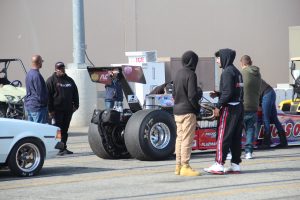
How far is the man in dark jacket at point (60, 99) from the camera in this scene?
1546 cm

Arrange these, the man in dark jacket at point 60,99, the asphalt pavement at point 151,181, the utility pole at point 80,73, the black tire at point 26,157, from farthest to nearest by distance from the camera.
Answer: the utility pole at point 80,73
the man in dark jacket at point 60,99
the black tire at point 26,157
the asphalt pavement at point 151,181

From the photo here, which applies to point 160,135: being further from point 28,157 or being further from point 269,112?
point 28,157

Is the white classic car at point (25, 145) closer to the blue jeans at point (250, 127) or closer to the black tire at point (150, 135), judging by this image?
A: the black tire at point (150, 135)

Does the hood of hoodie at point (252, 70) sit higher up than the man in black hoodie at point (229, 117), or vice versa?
the hood of hoodie at point (252, 70)

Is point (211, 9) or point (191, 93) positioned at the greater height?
point (211, 9)

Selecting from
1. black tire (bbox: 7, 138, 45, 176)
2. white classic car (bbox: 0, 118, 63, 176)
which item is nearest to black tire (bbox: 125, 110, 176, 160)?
white classic car (bbox: 0, 118, 63, 176)

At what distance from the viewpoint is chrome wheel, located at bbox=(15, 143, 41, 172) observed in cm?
1216

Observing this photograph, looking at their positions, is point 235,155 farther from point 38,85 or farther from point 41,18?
Result: point 41,18

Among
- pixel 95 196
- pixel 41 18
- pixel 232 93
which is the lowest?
pixel 95 196

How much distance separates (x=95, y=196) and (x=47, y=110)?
16.3ft

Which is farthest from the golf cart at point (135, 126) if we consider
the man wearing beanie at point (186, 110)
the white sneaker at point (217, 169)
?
the white sneaker at point (217, 169)

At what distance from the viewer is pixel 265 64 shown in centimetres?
3412

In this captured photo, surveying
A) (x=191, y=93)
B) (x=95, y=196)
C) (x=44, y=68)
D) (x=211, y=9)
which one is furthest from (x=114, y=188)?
(x=211, y=9)

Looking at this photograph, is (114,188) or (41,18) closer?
(114,188)
